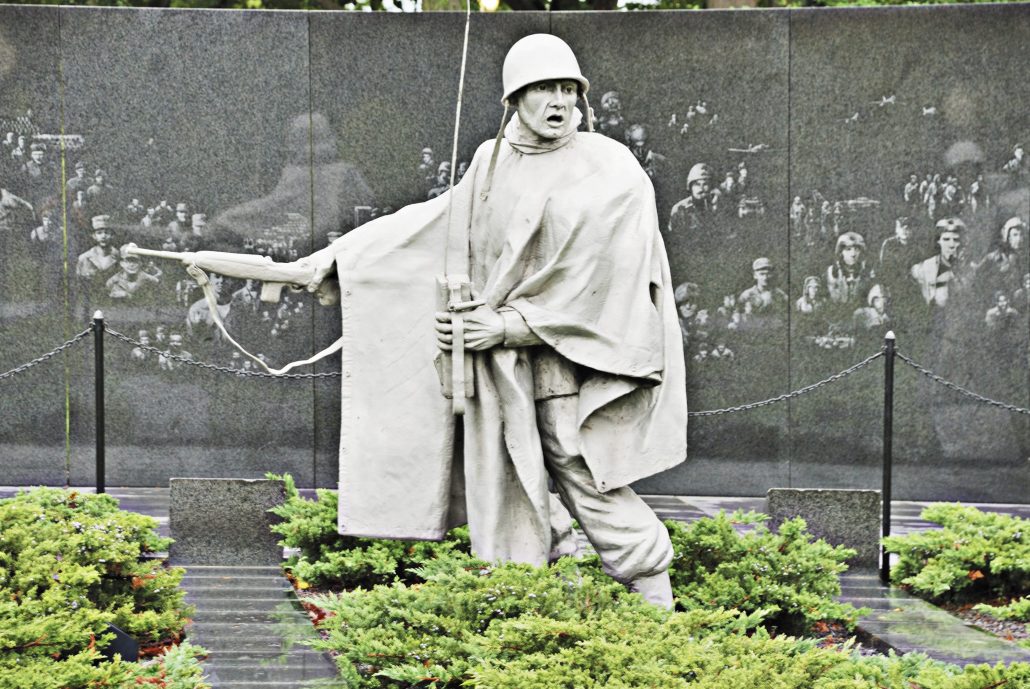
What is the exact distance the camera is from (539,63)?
5879 mm

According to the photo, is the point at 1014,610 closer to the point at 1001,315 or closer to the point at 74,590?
the point at 74,590

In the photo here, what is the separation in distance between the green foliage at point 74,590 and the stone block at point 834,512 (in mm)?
3114

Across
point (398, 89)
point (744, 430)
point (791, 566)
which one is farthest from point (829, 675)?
point (398, 89)

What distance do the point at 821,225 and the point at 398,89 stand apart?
3.05 metres

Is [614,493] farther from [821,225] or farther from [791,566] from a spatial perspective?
[821,225]

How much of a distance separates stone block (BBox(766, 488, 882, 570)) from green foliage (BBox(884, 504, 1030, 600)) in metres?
0.29

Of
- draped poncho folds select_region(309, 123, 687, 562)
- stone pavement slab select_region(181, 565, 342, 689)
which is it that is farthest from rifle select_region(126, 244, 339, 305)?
stone pavement slab select_region(181, 565, 342, 689)

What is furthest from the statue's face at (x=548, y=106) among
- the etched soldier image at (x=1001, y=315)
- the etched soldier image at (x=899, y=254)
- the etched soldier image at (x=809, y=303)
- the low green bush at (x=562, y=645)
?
the etched soldier image at (x=1001, y=315)

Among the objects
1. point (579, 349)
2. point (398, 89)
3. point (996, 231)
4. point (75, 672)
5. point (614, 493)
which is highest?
point (398, 89)

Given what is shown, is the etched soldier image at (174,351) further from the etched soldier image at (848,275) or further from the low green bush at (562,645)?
the low green bush at (562,645)

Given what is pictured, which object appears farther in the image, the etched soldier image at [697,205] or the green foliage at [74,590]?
the etched soldier image at [697,205]

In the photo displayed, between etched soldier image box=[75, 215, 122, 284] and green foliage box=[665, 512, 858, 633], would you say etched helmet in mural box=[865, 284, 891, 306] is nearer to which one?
green foliage box=[665, 512, 858, 633]

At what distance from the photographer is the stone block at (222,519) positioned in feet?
27.1

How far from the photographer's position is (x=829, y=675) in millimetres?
4918
